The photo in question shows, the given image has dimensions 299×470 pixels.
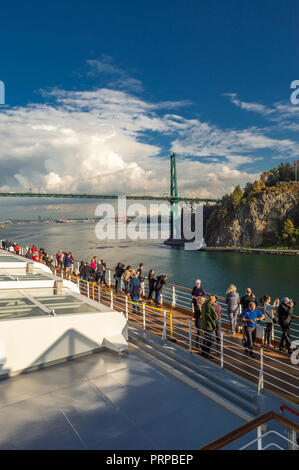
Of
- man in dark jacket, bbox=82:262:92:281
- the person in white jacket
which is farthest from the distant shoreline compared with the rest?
the person in white jacket

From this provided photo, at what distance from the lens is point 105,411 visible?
3475mm

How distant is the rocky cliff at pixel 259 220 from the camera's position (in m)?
72.5

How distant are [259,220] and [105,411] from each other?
250 ft

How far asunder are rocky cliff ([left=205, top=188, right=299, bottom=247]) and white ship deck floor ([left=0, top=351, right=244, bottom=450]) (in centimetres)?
7216

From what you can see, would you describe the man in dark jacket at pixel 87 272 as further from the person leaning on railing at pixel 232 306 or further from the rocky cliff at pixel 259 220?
the rocky cliff at pixel 259 220

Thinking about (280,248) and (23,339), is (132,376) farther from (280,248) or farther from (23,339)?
(280,248)

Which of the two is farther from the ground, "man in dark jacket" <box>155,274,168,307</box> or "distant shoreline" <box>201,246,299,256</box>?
"man in dark jacket" <box>155,274,168,307</box>

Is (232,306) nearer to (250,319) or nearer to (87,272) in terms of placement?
(250,319)

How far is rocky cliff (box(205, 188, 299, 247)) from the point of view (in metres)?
72.5

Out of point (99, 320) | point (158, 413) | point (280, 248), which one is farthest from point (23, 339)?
point (280, 248)

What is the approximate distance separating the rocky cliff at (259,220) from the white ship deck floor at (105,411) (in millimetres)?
72164

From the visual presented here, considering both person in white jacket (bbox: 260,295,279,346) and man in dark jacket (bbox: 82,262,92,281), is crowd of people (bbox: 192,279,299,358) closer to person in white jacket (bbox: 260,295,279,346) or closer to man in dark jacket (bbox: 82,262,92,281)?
person in white jacket (bbox: 260,295,279,346)
